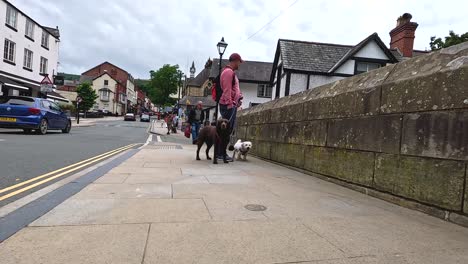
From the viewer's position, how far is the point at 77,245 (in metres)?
2.40

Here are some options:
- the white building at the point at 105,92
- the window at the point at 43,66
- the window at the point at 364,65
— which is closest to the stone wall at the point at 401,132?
the window at the point at 364,65

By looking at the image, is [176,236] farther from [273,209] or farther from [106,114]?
[106,114]

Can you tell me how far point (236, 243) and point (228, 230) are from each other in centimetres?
28

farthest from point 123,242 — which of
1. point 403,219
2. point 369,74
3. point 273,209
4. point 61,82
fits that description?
point 61,82

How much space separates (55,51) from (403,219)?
3824cm

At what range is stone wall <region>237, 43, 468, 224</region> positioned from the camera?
3207mm

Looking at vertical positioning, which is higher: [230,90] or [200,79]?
[200,79]

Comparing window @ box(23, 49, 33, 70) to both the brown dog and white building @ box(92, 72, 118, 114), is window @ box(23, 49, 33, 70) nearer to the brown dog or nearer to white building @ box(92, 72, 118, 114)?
the brown dog

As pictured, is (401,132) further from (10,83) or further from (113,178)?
(10,83)

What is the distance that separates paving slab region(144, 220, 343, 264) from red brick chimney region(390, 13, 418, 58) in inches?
1055

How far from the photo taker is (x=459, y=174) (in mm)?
3084

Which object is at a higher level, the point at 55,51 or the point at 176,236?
the point at 55,51

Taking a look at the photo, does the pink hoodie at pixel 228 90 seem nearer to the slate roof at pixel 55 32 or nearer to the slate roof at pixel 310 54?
the slate roof at pixel 310 54

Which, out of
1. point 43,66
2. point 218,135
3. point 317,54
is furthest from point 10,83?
point 218,135
